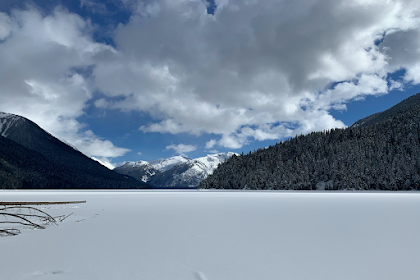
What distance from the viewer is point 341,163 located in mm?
147625

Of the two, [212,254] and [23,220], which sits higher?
[212,254]

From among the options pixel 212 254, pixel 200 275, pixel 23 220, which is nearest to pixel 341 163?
pixel 23 220

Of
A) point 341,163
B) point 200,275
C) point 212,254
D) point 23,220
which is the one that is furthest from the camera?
point 341,163

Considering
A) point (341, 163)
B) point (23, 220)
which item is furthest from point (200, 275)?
point (341, 163)

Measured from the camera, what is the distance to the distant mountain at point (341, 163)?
5032 inches

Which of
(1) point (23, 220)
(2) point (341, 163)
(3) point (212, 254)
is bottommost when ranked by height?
(1) point (23, 220)

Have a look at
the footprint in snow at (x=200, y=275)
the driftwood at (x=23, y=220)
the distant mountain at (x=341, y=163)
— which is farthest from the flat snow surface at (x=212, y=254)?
the distant mountain at (x=341, y=163)

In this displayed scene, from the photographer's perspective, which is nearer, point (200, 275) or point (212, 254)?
point (200, 275)

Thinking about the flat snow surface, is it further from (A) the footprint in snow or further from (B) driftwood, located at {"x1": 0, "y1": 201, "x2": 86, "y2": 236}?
(B) driftwood, located at {"x1": 0, "y1": 201, "x2": 86, "y2": 236}

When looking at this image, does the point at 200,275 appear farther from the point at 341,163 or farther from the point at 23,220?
the point at 341,163

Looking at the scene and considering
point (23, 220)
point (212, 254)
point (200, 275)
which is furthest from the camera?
point (23, 220)

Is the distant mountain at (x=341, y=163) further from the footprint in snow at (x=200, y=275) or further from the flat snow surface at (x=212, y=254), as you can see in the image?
the footprint in snow at (x=200, y=275)

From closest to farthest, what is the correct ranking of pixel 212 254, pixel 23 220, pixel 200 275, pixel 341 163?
pixel 200 275 < pixel 212 254 < pixel 23 220 < pixel 341 163

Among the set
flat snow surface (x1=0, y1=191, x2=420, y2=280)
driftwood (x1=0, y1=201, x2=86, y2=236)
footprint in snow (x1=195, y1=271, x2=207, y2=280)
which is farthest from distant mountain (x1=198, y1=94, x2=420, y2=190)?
footprint in snow (x1=195, y1=271, x2=207, y2=280)
